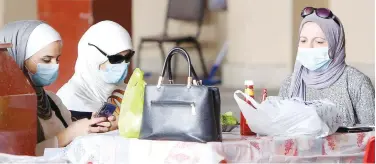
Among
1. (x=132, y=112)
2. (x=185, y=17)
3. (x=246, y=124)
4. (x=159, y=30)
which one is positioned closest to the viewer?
(x=132, y=112)

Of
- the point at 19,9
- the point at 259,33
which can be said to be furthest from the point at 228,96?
the point at 19,9

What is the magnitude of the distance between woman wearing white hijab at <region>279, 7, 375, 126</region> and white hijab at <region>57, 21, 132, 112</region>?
1.07 meters

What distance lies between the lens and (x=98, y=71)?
5.51 metres

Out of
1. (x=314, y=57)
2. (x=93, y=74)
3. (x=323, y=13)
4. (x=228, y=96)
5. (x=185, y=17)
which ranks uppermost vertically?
(x=323, y=13)

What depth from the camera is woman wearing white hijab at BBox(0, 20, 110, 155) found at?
4.88 metres

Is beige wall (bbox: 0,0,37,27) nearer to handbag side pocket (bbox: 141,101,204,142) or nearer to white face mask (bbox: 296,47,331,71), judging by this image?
white face mask (bbox: 296,47,331,71)

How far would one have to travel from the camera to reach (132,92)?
13.9 ft

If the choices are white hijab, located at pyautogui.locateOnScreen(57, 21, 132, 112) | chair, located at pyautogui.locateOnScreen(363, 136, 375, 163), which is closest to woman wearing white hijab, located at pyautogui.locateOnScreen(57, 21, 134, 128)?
white hijab, located at pyautogui.locateOnScreen(57, 21, 132, 112)

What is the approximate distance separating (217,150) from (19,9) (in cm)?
562

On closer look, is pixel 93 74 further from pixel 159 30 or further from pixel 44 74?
pixel 159 30

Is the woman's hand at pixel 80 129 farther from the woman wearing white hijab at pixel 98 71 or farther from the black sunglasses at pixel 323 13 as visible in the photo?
the black sunglasses at pixel 323 13

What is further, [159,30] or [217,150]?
[159,30]

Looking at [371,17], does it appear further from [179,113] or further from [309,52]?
[179,113]

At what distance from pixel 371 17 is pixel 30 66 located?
655cm
